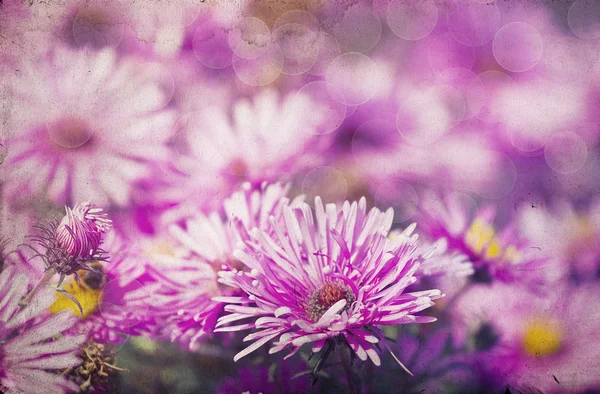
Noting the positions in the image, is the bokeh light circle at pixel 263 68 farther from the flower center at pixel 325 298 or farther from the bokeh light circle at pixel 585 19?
the bokeh light circle at pixel 585 19

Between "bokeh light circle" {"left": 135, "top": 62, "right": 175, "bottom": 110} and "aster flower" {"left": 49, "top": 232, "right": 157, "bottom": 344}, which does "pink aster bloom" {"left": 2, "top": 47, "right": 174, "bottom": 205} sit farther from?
"aster flower" {"left": 49, "top": 232, "right": 157, "bottom": 344}

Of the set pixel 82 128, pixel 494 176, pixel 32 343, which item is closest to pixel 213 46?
pixel 82 128

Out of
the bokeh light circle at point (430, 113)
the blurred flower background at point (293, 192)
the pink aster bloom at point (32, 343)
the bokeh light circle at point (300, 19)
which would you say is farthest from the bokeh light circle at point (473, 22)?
the pink aster bloom at point (32, 343)

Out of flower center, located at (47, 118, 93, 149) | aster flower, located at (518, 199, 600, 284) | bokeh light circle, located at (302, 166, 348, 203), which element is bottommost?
aster flower, located at (518, 199, 600, 284)

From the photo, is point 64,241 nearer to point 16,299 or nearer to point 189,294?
point 16,299

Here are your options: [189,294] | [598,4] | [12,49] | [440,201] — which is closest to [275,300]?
[189,294]

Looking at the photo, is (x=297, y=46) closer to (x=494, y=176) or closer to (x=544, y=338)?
(x=494, y=176)

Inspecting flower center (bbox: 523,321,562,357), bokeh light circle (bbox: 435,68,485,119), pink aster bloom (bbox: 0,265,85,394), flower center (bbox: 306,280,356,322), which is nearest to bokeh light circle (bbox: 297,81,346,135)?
bokeh light circle (bbox: 435,68,485,119)
